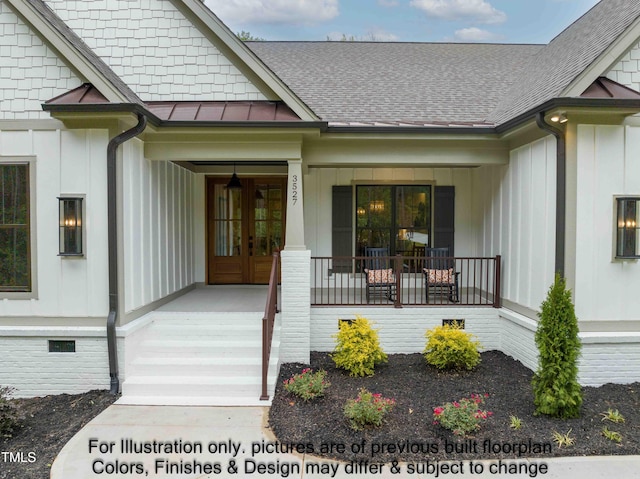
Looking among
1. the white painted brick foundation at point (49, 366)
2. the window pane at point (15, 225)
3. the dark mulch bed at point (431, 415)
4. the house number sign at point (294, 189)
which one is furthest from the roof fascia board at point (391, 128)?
the dark mulch bed at point (431, 415)

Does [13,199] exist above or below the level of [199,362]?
Answer: above

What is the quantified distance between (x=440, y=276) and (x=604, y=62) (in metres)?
3.86

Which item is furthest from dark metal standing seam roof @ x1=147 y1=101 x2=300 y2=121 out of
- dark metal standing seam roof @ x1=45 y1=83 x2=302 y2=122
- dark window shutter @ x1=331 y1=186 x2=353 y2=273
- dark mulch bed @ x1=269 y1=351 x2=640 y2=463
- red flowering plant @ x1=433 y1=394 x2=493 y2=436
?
red flowering plant @ x1=433 y1=394 x2=493 y2=436

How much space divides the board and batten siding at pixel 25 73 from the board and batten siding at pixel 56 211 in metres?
0.35

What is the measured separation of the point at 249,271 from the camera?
8.98m

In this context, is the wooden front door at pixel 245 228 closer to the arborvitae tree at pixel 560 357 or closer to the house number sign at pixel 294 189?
the house number sign at pixel 294 189

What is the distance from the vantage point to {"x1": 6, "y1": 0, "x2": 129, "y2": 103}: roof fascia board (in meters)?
5.23

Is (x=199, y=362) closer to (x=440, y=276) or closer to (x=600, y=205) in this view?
(x=440, y=276)

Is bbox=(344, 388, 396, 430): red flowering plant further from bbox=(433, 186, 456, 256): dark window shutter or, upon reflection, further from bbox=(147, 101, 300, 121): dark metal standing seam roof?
bbox=(433, 186, 456, 256): dark window shutter

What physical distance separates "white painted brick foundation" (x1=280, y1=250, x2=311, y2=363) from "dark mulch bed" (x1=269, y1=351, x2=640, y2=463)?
219 millimetres

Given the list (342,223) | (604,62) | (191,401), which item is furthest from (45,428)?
(604,62)

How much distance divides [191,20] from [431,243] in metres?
5.88

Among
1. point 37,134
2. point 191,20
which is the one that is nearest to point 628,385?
point 191,20

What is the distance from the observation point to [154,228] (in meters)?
6.37
